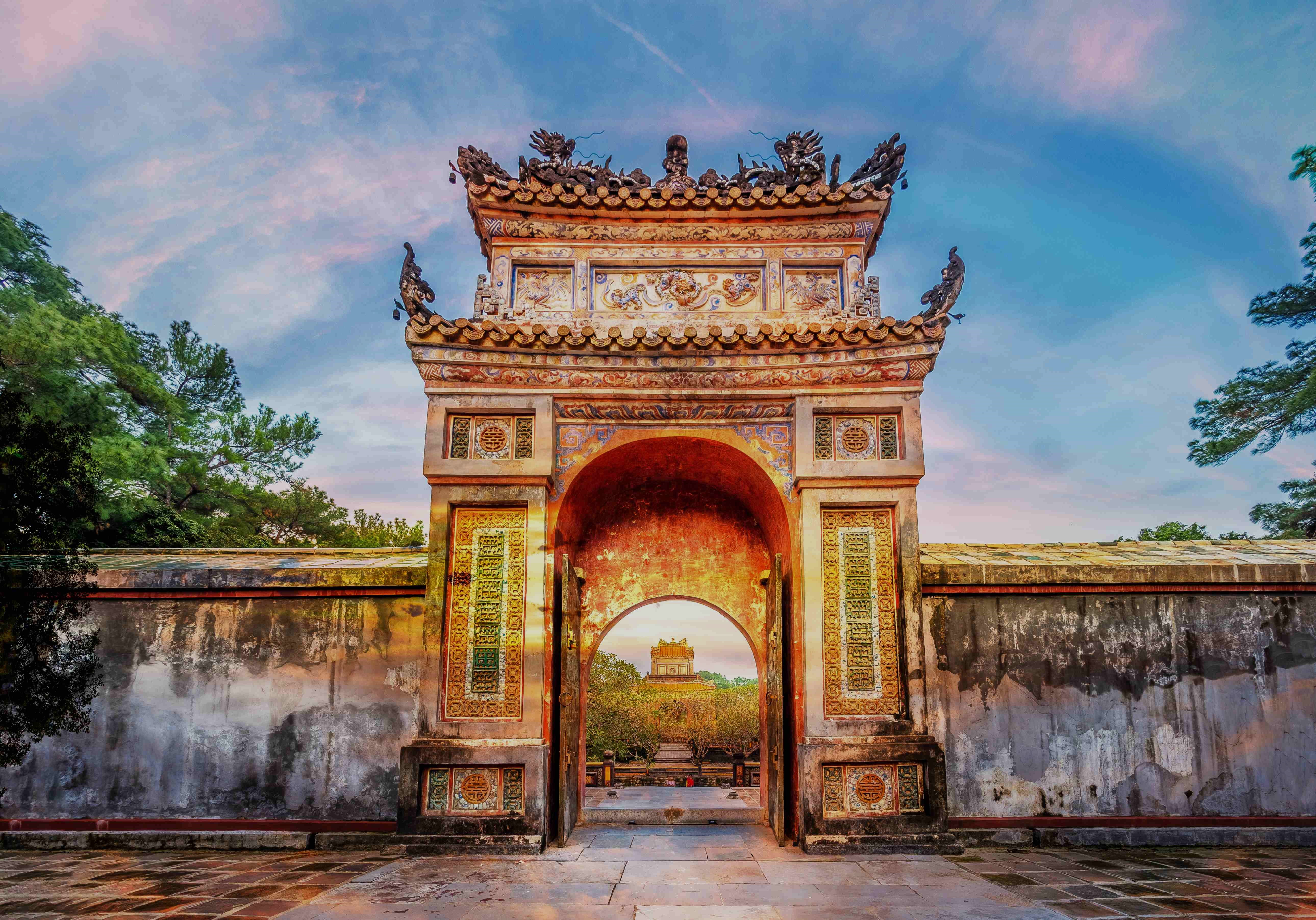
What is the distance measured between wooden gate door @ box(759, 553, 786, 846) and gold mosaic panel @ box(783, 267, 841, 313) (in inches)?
114

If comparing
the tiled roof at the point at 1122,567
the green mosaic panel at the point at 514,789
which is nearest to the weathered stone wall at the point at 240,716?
the green mosaic panel at the point at 514,789

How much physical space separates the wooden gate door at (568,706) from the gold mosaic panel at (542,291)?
115 inches

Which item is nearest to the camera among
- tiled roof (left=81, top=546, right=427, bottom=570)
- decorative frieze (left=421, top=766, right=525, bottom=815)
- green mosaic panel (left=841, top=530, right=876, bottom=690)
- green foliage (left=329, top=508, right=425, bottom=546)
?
decorative frieze (left=421, top=766, right=525, bottom=815)

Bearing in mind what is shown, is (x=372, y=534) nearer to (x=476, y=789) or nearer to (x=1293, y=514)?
(x=476, y=789)

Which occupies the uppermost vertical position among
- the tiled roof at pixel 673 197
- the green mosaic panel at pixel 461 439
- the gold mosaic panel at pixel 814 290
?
the tiled roof at pixel 673 197

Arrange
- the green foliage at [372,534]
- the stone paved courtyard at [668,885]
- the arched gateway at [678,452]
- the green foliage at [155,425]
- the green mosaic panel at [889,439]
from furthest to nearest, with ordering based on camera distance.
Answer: the green foliage at [372,534], the green foliage at [155,425], the green mosaic panel at [889,439], the arched gateway at [678,452], the stone paved courtyard at [668,885]

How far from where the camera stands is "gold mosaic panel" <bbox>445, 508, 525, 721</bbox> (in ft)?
26.0

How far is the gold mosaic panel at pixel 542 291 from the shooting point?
951cm

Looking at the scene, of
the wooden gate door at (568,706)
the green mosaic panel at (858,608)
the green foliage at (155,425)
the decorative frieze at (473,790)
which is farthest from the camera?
the green foliage at (155,425)

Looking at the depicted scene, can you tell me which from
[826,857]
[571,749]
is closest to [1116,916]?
[826,857]

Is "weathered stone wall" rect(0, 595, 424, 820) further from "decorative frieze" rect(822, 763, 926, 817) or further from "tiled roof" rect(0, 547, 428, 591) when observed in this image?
"decorative frieze" rect(822, 763, 926, 817)

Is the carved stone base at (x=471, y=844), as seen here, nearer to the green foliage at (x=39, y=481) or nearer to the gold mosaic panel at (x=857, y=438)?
the green foliage at (x=39, y=481)

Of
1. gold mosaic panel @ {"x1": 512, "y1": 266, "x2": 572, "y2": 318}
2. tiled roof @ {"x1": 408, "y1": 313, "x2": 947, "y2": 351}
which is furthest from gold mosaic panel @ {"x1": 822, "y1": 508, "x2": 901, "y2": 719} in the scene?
gold mosaic panel @ {"x1": 512, "y1": 266, "x2": 572, "y2": 318}

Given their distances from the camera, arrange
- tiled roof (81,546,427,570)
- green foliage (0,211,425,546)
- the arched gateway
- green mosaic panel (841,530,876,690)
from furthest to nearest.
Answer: green foliage (0,211,425,546)
tiled roof (81,546,427,570)
green mosaic panel (841,530,876,690)
the arched gateway
